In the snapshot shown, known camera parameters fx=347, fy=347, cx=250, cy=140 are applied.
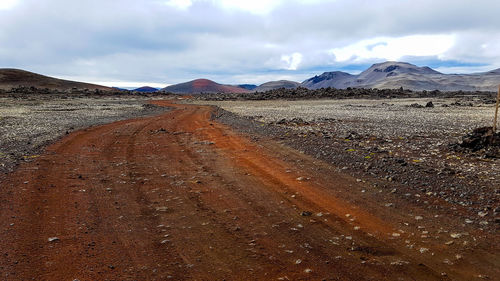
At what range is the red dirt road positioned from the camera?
441cm

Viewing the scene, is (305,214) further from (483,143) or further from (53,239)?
(483,143)

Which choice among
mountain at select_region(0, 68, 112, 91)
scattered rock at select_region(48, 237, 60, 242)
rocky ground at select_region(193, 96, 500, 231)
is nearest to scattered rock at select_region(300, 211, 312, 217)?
rocky ground at select_region(193, 96, 500, 231)

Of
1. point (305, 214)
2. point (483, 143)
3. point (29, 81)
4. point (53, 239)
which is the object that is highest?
point (29, 81)

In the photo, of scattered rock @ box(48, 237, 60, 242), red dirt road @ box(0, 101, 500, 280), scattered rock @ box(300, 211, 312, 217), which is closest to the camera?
red dirt road @ box(0, 101, 500, 280)

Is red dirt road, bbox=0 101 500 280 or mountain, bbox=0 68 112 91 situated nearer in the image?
red dirt road, bbox=0 101 500 280

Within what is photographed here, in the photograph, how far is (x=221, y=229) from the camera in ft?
18.2

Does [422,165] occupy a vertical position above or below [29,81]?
below

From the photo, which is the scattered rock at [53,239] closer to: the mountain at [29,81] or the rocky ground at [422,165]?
the rocky ground at [422,165]

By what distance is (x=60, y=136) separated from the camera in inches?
589

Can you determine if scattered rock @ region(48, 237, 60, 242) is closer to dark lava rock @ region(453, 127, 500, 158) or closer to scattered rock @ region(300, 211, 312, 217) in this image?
scattered rock @ region(300, 211, 312, 217)

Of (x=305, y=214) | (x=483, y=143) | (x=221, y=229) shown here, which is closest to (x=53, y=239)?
(x=221, y=229)

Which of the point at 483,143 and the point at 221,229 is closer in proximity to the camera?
the point at 221,229

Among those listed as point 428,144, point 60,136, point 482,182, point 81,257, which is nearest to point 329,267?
point 81,257

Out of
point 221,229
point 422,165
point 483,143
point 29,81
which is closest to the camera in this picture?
point 221,229
